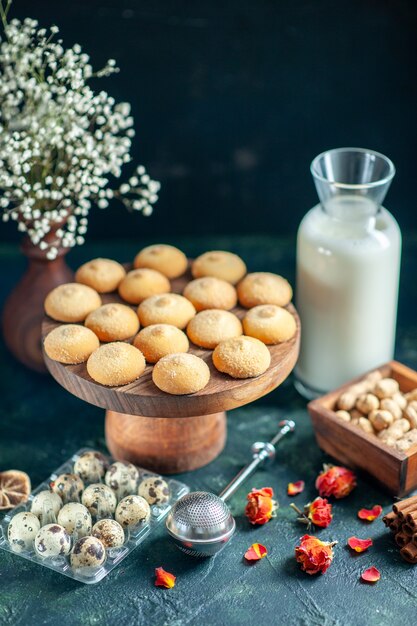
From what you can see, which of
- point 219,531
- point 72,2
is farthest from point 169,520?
point 72,2

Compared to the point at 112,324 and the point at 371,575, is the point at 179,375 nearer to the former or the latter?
the point at 112,324

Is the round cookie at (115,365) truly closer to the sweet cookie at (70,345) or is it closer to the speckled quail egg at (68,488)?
the sweet cookie at (70,345)

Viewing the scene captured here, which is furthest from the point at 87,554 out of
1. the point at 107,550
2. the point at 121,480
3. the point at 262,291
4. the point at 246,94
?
the point at 246,94

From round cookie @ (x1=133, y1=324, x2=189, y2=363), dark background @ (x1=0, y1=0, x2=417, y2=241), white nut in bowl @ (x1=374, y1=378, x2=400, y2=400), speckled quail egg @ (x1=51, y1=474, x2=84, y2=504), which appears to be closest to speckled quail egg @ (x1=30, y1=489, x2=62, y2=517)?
speckled quail egg @ (x1=51, y1=474, x2=84, y2=504)

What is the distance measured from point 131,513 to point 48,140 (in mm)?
577

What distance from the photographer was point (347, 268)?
50.8 inches

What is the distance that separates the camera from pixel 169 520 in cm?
110

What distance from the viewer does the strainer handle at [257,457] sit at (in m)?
1.20

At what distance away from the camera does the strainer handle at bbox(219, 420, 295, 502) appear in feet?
3.92

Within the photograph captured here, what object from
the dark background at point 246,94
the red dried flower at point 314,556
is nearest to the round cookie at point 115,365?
the red dried flower at point 314,556

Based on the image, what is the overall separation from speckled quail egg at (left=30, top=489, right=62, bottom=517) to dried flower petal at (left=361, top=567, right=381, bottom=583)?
1.36ft

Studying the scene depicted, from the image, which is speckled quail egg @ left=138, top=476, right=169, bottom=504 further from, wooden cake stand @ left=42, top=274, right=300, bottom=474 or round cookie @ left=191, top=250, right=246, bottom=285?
round cookie @ left=191, top=250, right=246, bottom=285

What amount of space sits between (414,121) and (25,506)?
99 cm

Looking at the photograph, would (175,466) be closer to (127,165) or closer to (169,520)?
(169,520)
